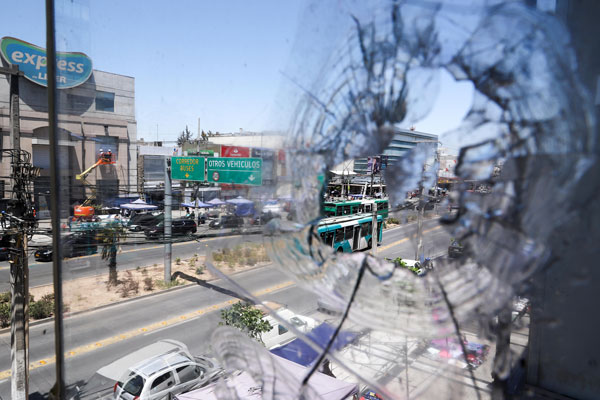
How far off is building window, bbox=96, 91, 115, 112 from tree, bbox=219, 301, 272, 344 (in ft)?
3.39

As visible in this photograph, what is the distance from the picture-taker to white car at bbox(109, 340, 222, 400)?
3.78 feet

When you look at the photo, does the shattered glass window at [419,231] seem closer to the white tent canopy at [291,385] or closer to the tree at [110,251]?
the white tent canopy at [291,385]

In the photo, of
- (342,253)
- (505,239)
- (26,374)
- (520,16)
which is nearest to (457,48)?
(520,16)

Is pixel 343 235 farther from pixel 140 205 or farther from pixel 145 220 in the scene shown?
pixel 140 205

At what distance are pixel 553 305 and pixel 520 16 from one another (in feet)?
1.16

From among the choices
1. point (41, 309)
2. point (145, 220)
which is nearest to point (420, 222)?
point (145, 220)

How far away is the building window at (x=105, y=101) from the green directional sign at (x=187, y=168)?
1.16ft

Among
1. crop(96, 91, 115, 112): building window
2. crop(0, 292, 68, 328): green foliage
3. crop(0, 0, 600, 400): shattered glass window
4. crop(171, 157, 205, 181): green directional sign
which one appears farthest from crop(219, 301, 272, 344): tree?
crop(0, 292, 68, 328): green foliage

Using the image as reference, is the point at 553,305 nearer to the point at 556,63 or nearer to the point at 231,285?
the point at 556,63

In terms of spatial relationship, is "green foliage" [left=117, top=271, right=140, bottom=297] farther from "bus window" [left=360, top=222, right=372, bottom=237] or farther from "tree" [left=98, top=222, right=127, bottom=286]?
"bus window" [left=360, top=222, right=372, bottom=237]

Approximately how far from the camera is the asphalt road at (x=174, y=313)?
67 cm

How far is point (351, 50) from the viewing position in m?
0.58

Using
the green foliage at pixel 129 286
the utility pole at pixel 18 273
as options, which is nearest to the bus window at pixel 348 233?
the green foliage at pixel 129 286

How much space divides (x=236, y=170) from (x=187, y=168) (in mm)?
920
